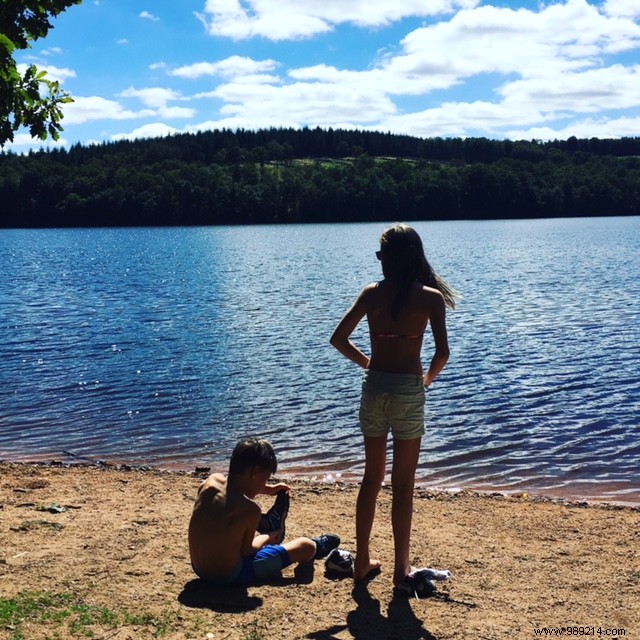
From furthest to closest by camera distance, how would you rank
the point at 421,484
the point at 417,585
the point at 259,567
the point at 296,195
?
the point at 296,195 → the point at 421,484 → the point at 259,567 → the point at 417,585

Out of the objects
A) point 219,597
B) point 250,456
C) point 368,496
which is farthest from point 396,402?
point 219,597

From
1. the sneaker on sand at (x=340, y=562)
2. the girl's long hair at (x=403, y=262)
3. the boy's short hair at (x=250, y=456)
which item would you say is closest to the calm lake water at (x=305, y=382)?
the sneaker on sand at (x=340, y=562)

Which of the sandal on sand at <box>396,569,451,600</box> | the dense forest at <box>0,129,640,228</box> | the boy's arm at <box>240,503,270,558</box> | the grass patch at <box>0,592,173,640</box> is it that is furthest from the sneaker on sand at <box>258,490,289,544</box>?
the dense forest at <box>0,129,640,228</box>

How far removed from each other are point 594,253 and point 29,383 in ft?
177

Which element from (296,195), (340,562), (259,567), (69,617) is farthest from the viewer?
(296,195)

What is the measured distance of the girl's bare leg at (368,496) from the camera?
5594 millimetres

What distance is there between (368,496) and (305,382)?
11.5 metres

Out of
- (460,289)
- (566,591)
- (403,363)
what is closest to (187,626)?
(403,363)

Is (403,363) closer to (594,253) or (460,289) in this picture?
(460,289)

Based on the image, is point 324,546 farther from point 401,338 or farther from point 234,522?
point 401,338

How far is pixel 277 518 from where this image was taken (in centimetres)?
632

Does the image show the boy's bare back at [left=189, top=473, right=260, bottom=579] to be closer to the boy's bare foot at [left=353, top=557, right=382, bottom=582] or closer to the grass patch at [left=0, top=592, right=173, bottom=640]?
the grass patch at [left=0, top=592, right=173, bottom=640]

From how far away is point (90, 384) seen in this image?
17.7 meters

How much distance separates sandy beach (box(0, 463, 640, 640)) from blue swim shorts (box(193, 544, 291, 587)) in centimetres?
8
